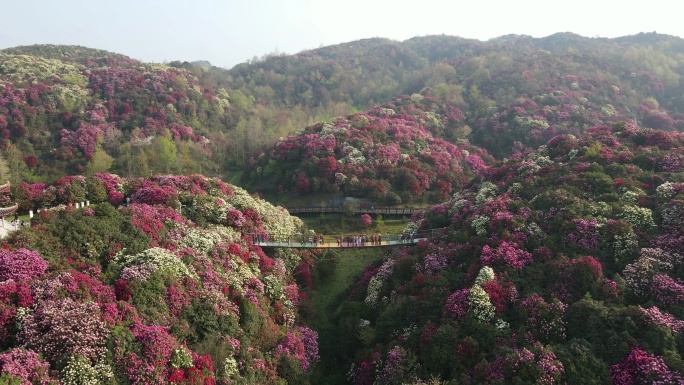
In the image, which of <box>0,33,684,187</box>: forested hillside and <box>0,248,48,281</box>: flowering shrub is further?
<box>0,33,684,187</box>: forested hillside

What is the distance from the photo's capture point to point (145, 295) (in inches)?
794

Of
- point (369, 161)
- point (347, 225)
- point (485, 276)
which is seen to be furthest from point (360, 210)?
point (485, 276)

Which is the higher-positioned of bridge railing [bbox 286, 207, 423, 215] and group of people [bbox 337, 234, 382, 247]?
group of people [bbox 337, 234, 382, 247]

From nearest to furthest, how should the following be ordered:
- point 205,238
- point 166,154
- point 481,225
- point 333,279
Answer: point 205,238 < point 481,225 < point 333,279 < point 166,154

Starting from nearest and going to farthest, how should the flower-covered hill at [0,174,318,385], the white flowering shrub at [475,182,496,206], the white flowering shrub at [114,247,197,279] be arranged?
the flower-covered hill at [0,174,318,385]
the white flowering shrub at [114,247,197,279]
the white flowering shrub at [475,182,496,206]

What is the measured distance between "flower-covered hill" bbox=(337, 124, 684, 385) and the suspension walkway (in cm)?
164

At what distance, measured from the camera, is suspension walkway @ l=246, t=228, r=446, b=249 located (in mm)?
31509

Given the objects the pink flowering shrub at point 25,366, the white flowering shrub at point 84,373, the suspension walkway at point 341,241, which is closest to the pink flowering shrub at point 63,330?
the white flowering shrub at point 84,373

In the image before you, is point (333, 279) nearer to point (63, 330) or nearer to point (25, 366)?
point (63, 330)

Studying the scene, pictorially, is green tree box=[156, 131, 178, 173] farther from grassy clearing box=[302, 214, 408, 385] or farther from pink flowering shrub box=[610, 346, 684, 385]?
pink flowering shrub box=[610, 346, 684, 385]

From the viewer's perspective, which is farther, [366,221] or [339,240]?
[366,221]

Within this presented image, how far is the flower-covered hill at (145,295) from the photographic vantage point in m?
16.2

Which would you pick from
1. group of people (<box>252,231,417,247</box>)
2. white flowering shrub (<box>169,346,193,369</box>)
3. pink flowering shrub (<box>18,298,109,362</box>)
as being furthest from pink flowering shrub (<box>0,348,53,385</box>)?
group of people (<box>252,231,417,247</box>)

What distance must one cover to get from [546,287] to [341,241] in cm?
1443
